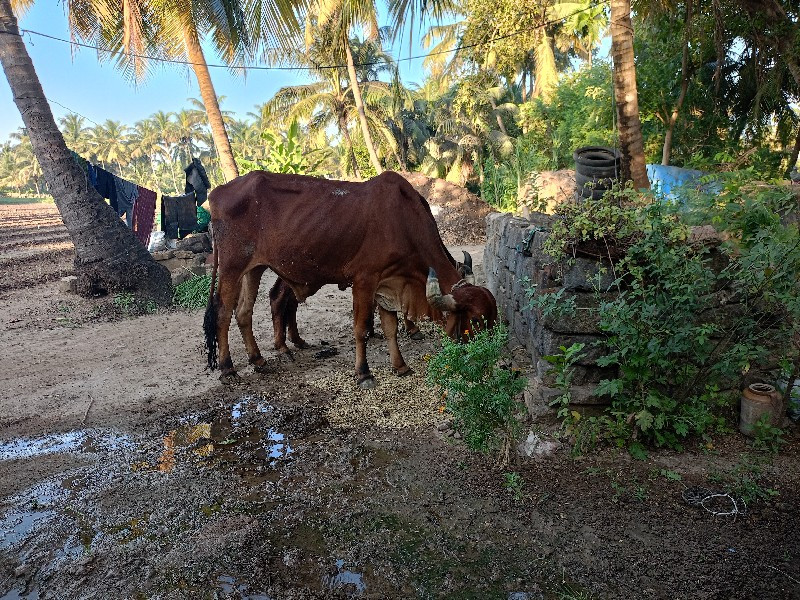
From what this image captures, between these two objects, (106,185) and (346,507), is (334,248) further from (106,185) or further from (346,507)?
(106,185)

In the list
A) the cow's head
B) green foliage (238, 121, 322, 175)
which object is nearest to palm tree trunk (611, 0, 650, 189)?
the cow's head

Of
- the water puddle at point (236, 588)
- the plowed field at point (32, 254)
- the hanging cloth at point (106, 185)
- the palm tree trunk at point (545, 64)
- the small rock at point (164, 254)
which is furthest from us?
the palm tree trunk at point (545, 64)

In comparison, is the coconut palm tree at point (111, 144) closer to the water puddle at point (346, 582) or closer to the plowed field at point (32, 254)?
the plowed field at point (32, 254)

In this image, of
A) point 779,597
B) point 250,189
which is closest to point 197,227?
point 250,189

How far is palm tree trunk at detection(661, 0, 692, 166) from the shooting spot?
984 cm

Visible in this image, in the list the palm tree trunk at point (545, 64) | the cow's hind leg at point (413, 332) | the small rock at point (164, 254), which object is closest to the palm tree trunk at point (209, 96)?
the small rock at point (164, 254)

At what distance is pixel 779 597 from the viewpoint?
241 cm

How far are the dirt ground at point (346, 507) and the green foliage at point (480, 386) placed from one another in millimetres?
314

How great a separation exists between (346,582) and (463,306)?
249cm

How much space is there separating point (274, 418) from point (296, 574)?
209 centimetres

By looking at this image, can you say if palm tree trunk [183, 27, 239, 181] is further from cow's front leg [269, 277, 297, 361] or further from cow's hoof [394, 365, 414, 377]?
cow's hoof [394, 365, 414, 377]

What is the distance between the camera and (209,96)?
40.6 ft

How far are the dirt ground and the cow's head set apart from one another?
0.76m

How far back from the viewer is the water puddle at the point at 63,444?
13.9ft
